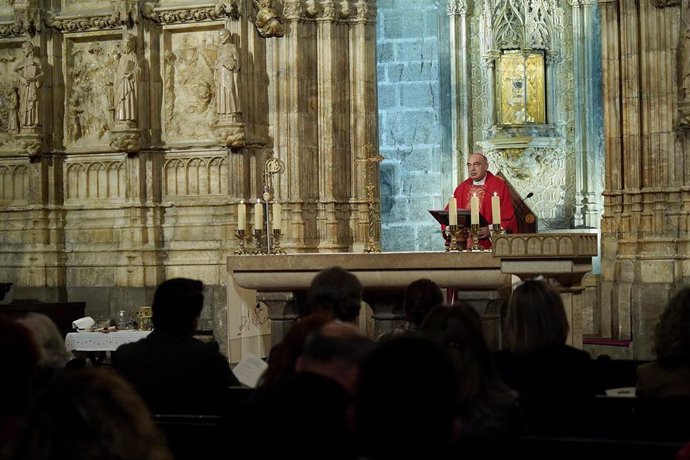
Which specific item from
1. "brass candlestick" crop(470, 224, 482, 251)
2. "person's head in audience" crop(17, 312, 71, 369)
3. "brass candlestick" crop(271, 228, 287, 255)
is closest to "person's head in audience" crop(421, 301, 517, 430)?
"person's head in audience" crop(17, 312, 71, 369)

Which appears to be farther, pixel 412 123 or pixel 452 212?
pixel 412 123

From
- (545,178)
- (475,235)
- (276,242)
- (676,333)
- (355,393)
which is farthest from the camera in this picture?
(545,178)

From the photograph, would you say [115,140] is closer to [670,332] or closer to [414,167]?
[414,167]

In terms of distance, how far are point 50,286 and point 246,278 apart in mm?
4486

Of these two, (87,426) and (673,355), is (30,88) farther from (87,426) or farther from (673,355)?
(87,426)

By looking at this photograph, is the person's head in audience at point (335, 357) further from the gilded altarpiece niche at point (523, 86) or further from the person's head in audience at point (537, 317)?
the gilded altarpiece niche at point (523, 86)

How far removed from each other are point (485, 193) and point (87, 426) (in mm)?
8819

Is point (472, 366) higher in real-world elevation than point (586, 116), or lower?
lower

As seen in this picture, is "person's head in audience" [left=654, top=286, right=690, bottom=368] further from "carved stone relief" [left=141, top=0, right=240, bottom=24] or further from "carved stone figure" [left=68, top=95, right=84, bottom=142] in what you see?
"carved stone figure" [left=68, top=95, right=84, bottom=142]

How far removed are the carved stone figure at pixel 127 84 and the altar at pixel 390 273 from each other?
10.8 ft

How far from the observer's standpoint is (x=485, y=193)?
1120 centimetres

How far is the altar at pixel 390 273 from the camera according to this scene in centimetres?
873

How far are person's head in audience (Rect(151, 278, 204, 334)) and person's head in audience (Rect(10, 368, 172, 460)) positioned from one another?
3.26 meters

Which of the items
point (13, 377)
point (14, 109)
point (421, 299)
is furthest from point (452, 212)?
point (14, 109)
